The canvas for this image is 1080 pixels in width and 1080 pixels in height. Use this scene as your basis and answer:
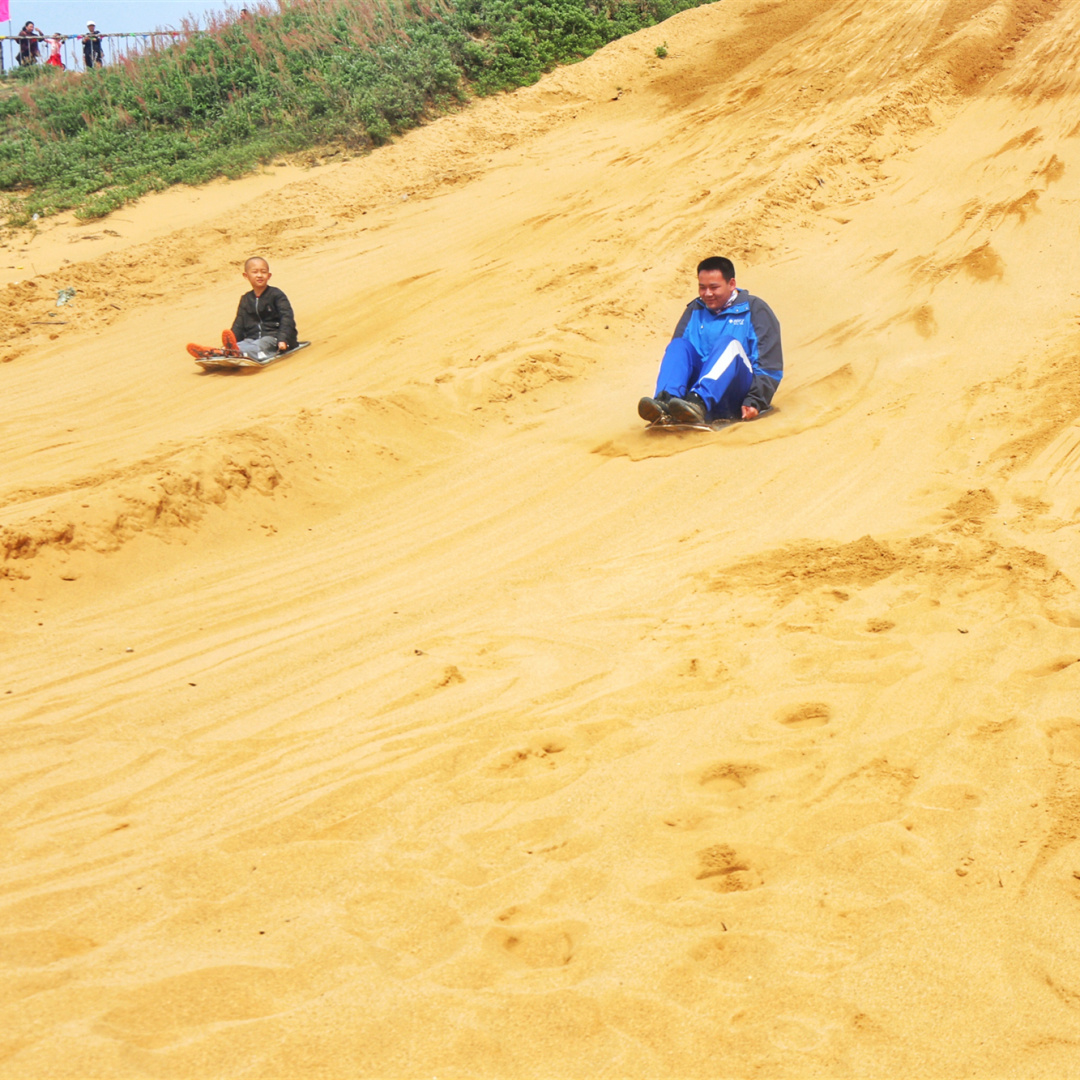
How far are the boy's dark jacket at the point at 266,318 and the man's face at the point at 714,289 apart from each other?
3.87 metres

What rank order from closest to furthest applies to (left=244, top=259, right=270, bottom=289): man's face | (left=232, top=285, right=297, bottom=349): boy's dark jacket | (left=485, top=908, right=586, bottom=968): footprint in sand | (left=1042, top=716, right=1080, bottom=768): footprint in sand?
(left=485, top=908, right=586, bottom=968): footprint in sand → (left=1042, top=716, right=1080, bottom=768): footprint in sand → (left=244, top=259, right=270, bottom=289): man's face → (left=232, top=285, right=297, bottom=349): boy's dark jacket

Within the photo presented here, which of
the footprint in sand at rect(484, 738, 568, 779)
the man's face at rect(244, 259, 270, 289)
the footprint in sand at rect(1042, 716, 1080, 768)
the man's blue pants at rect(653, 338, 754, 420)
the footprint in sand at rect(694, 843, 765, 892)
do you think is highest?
the man's face at rect(244, 259, 270, 289)

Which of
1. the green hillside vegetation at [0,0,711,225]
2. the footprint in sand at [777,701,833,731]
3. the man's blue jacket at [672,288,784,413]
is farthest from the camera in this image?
the green hillside vegetation at [0,0,711,225]

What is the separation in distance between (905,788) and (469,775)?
1.44 m

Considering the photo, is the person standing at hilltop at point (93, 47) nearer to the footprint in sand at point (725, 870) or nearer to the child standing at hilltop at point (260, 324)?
the child standing at hilltop at point (260, 324)

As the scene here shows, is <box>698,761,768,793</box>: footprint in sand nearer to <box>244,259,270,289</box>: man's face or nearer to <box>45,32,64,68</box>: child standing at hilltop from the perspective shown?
<box>244,259,270,289</box>: man's face

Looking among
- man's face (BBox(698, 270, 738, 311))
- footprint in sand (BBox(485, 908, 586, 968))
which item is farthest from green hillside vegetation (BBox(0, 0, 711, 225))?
footprint in sand (BBox(485, 908, 586, 968))

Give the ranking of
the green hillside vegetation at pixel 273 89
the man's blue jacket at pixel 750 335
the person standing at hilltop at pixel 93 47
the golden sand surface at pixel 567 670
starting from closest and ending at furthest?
the golden sand surface at pixel 567 670 → the man's blue jacket at pixel 750 335 → the green hillside vegetation at pixel 273 89 → the person standing at hilltop at pixel 93 47

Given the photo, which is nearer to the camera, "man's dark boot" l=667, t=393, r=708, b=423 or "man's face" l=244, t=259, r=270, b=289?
"man's dark boot" l=667, t=393, r=708, b=423

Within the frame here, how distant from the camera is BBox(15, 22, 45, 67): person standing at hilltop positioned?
2223cm

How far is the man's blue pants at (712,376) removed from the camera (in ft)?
23.3

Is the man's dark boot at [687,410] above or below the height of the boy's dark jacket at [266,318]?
below

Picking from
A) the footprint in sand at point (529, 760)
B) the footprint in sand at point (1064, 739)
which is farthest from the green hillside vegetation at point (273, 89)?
the footprint in sand at point (1064, 739)

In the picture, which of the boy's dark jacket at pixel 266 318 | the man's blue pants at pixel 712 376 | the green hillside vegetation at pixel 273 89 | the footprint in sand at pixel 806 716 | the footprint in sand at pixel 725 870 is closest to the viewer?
the footprint in sand at pixel 725 870
